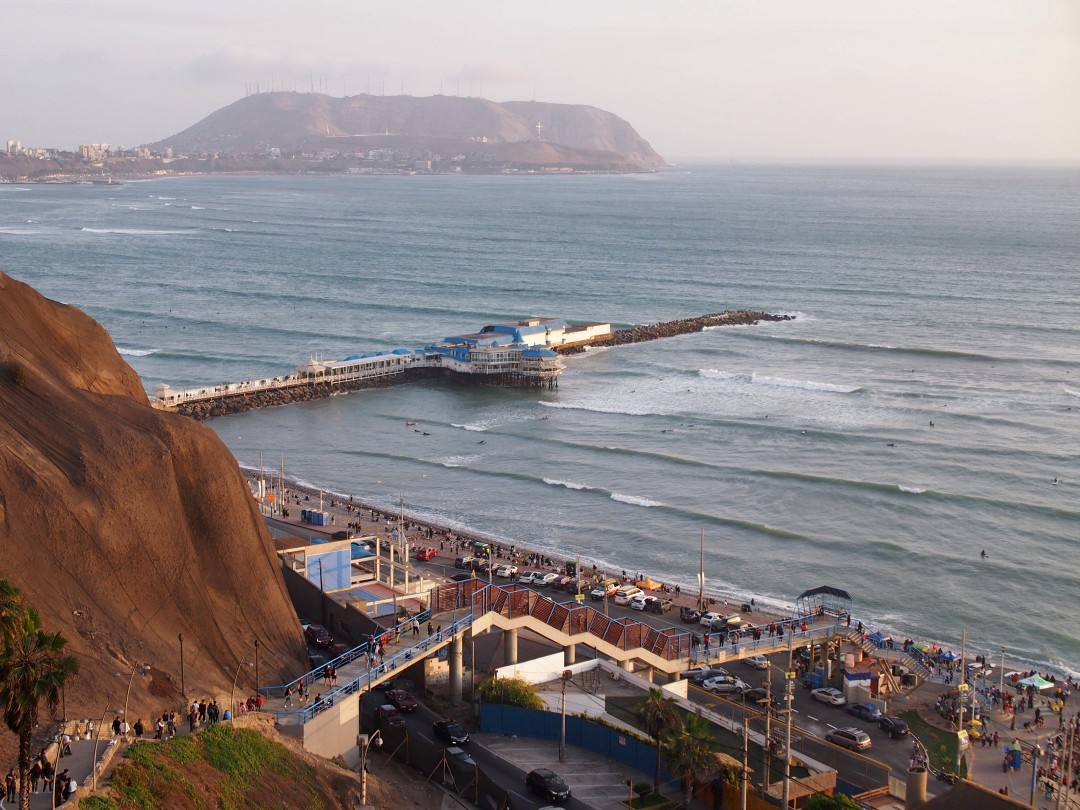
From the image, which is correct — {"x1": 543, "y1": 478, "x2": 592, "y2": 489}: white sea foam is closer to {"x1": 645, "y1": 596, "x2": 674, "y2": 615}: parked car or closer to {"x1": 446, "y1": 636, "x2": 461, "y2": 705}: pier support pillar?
{"x1": 645, "y1": 596, "x2": 674, "y2": 615}: parked car

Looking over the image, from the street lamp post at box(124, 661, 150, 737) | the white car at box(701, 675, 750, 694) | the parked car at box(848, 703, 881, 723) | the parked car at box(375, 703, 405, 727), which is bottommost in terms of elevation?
the parked car at box(848, 703, 881, 723)

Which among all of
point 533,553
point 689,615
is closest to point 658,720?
point 689,615

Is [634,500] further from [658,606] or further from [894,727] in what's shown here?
[894,727]

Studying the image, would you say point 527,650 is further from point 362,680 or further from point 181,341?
point 181,341

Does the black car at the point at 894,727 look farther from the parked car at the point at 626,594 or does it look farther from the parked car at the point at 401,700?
the parked car at the point at 401,700

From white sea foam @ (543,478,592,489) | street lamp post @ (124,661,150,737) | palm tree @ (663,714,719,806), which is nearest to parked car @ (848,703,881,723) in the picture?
palm tree @ (663,714,719,806)

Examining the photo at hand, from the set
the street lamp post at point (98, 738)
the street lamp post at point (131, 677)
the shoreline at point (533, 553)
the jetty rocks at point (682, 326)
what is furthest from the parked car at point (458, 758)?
the jetty rocks at point (682, 326)

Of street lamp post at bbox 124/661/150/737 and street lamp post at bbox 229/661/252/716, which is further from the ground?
street lamp post at bbox 124/661/150/737
